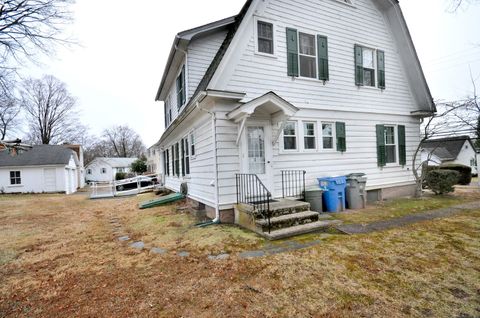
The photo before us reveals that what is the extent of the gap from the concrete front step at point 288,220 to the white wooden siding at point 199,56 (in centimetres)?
537

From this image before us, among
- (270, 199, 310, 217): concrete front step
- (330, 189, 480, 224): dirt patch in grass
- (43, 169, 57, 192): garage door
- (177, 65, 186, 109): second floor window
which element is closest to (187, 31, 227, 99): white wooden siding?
(177, 65, 186, 109): second floor window

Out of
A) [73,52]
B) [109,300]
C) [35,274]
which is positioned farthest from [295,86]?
[73,52]

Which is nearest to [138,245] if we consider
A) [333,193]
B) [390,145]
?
[333,193]

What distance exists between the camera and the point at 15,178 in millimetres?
22953

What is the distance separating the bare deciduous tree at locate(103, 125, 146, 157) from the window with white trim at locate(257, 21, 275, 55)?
6417 cm

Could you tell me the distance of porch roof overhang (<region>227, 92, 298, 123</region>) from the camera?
240 inches

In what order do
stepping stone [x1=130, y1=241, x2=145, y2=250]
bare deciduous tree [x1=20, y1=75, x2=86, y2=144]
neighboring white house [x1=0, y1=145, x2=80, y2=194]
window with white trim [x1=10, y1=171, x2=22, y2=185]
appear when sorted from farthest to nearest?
bare deciduous tree [x1=20, y1=75, x2=86, y2=144], window with white trim [x1=10, y1=171, x2=22, y2=185], neighboring white house [x1=0, y1=145, x2=80, y2=194], stepping stone [x1=130, y1=241, x2=145, y2=250]

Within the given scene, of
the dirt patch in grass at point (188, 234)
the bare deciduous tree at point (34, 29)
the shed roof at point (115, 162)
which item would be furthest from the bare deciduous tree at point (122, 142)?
the dirt patch in grass at point (188, 234)

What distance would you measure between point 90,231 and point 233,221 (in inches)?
169

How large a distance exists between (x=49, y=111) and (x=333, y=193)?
46.2 metres

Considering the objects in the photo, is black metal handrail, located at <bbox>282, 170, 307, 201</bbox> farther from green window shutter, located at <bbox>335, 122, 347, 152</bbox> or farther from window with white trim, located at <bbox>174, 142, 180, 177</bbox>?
window with white trim, located at <bbox>174, 142, 180, 177</bbox>

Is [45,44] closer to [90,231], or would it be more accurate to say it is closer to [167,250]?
[90,231]

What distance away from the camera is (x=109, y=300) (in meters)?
3.25

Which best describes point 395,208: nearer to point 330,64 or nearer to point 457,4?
point 330,64
